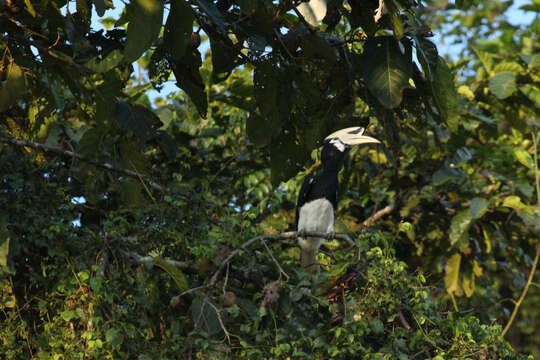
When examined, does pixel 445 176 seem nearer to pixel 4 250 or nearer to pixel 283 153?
pixel 283 153

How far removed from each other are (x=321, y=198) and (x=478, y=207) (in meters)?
0.83

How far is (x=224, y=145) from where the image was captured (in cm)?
404

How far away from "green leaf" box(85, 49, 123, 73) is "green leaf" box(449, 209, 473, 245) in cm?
214

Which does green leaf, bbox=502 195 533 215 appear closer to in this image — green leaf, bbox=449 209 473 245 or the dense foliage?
the dense foliage

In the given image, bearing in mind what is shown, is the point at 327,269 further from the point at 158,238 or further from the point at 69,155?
the point at 69,155

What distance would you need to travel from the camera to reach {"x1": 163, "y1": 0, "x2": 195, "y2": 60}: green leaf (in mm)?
1798

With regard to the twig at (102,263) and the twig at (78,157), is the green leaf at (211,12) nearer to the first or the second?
the twig at (78,157)

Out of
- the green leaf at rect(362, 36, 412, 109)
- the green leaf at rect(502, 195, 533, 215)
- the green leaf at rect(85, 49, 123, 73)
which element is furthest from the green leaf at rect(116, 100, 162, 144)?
the green leaf at rect(502, 195, 533, 215)

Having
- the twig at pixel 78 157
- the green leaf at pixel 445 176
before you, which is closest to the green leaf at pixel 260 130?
the twig at pixel 78 157

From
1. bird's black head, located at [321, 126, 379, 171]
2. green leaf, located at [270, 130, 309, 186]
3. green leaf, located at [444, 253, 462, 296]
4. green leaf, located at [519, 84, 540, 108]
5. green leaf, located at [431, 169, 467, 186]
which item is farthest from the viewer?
green leaf, located at [444, 253, 462, 296]

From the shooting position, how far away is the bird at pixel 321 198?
127 inches

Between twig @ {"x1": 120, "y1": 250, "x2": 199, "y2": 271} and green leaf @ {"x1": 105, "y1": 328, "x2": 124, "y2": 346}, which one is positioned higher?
twig @ {"x1": 120, "y1": 250, "x2": 199, "y2": 271}

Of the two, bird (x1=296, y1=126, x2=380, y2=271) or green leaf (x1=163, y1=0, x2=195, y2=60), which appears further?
bird (x1=296, y1=126, x2=380, y2=271)

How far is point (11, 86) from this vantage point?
7.09 feet
